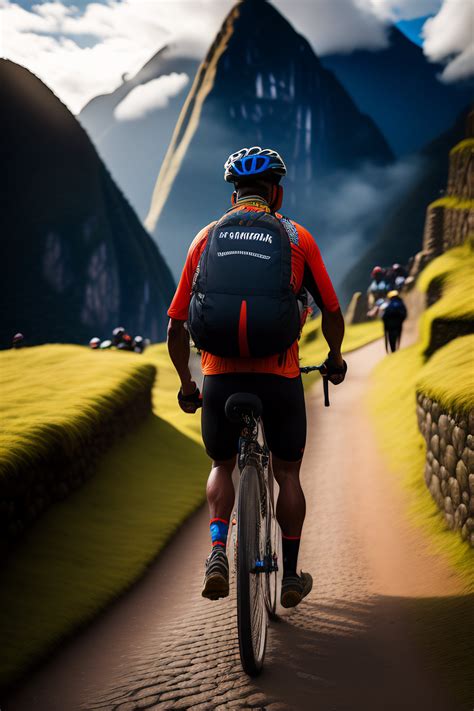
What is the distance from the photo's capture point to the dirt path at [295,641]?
133 inches

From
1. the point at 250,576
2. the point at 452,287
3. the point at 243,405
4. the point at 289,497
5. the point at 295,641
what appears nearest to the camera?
the point at 250,576

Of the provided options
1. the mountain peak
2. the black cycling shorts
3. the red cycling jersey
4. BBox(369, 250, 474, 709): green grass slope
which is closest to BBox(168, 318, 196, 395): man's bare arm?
the red cycling jersey

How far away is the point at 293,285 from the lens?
3.51 meters

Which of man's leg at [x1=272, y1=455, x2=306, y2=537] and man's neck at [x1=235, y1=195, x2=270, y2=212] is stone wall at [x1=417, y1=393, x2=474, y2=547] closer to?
man's leg at [x1=272, y1=455, x2=306, y2=537]

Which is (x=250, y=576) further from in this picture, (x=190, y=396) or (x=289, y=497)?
(x=190, y=396)

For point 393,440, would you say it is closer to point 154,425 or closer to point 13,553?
point 154,425

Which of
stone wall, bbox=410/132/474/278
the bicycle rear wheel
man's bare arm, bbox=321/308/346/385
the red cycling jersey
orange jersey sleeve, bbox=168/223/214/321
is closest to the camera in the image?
the bicycle rear wheel

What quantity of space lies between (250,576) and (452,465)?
362cm

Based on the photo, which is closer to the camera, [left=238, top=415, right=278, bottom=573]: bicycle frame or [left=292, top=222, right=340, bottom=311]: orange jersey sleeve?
→ [left=238, top=415, right=278, bottom=573]: bicycle frame

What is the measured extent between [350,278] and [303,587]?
3599 inches

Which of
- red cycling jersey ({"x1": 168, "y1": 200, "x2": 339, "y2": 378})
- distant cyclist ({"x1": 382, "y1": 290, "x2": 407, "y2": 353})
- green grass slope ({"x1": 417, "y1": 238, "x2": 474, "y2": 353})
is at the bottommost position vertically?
distant cyclist ({"x1": 382, "y1": 290, "x2": 407, "y2": 353})

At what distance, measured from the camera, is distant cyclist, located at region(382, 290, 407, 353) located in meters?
20.7

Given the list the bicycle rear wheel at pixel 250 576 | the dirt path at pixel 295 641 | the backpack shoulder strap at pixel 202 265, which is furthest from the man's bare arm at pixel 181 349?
the dirt path at pixel 295 641

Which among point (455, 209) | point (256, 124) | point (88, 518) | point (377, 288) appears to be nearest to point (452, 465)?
point (88, 518)
